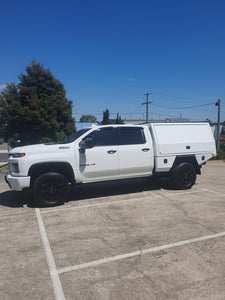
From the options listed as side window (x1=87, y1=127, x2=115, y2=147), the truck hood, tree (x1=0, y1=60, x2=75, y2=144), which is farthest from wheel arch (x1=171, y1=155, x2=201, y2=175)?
tree (x1=0, y1=60, x2=75, y2=144)

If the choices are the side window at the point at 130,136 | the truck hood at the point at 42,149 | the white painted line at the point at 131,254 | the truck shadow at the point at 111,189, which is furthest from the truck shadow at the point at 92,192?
the white painted line at the point at 131,254

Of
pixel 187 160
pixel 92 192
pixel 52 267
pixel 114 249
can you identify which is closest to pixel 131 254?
pixel 114 249

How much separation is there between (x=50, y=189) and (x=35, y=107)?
1353 cm

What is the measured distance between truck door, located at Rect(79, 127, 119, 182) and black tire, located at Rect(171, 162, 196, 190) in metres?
1.97

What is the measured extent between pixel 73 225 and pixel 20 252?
1.15 m

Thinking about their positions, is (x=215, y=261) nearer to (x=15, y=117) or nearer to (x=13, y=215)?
(x=13, y=215)

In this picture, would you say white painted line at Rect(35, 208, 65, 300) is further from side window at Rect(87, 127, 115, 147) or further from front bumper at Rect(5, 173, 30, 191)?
side window at Rect(87, 127, 115, 147)

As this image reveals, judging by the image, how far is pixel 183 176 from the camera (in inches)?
265

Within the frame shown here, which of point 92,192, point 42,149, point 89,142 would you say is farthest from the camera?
point 92,192

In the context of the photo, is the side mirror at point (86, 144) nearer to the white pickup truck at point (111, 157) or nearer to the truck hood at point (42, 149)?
the white pickup truck at point (111, 157)

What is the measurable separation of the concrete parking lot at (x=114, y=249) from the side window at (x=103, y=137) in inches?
61.2

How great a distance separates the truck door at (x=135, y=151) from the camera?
5.89 m

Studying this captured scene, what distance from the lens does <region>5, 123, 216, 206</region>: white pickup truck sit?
504 centimetres

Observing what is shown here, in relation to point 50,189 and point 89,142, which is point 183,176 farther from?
point 50,189
